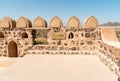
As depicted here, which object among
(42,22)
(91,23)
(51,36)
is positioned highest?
(42,22)

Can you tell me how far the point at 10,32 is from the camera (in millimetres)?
7996

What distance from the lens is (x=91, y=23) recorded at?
24.1 ft

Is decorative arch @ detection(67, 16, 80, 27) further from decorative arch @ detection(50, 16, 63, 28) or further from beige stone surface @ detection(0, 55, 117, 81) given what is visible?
beige stone surface @ detection(0, 55, 117, 81)

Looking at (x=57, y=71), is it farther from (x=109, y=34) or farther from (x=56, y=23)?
(x=56, y=23)

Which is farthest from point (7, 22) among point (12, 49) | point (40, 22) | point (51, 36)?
point (51, 36)

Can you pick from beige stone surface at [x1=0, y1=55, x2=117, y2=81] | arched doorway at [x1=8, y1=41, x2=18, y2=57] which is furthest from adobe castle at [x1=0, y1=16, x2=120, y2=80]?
→ beige stone surface at [x1=0, y1=55, x2=117, y2=81]

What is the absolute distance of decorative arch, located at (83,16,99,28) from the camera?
7355 millimetres

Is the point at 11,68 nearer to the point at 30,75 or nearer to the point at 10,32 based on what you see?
the point at 30,75

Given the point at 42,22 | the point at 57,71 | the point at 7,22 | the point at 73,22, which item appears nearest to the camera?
the point at 57,71

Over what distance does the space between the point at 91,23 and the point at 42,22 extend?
2142 millimetres

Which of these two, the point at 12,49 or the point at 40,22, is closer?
the point at 40,22

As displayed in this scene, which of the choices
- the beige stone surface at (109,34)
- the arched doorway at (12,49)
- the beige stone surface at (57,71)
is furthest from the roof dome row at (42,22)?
the beige stone surface at (57,71)

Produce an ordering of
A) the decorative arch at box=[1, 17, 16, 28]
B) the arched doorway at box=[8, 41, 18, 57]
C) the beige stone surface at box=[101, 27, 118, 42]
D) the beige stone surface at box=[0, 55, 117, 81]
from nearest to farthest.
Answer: the beige stone surface at box=[0, 55, 117, 81]
the beige stone surface at box=[101, 27, 118, 42]
the decorative arch at box=[1, 17, 16, 28]
the arched doorway at box=[8, 41, 18, 57]

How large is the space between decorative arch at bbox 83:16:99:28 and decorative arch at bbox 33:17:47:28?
5.78 ft
